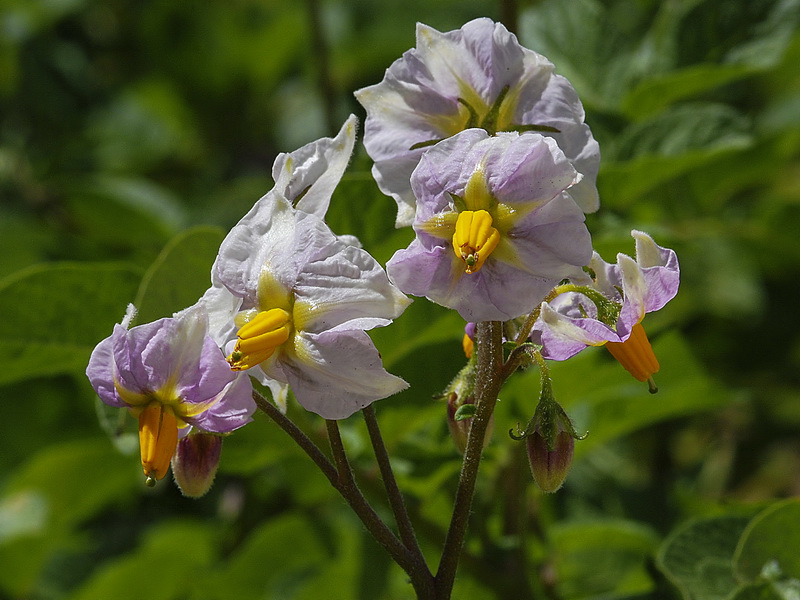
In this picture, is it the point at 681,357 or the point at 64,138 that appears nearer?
the point at 681,357

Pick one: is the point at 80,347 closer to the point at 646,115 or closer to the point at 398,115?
the point at 398,115

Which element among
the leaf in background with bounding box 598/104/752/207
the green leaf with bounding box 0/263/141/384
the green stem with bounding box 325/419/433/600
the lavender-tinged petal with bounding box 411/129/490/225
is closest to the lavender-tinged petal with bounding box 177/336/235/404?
the green stem with bounding box 325/419/433/600

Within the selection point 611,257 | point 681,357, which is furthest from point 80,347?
point 681,357

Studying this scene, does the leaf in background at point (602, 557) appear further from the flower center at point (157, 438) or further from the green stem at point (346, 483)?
the flower center at point (157, 438)

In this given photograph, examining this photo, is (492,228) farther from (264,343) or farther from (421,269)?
(264,343)

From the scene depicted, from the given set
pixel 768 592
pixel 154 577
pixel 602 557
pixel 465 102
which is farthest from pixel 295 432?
pixel 602 557

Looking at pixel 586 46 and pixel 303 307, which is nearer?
pixel 303 307

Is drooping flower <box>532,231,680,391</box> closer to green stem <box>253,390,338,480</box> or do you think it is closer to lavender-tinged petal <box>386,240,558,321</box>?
lavender-tinged petal <box>386,240,558,321</box>

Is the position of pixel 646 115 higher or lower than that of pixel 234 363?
lower
